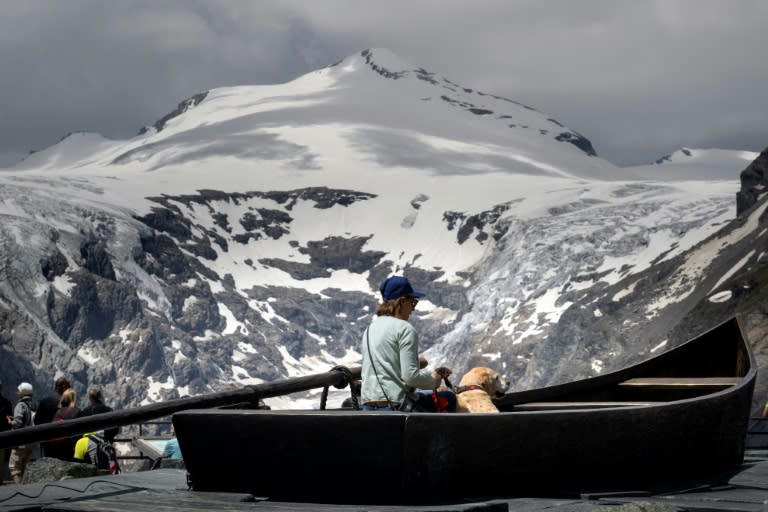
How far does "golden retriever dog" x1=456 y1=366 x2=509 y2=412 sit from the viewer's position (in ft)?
30.8

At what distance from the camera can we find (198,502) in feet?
22.9

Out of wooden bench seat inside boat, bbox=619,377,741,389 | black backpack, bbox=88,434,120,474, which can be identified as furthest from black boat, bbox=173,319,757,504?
black backpack, bbox=88,434,120,474

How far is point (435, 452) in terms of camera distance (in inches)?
281

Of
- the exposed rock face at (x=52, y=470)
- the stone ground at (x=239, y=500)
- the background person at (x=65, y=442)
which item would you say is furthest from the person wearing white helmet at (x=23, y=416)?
the stone ground at (x=239, y=500)

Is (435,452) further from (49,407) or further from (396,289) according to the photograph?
(49,407)

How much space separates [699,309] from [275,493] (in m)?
170

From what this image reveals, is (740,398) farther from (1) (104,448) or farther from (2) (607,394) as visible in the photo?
(1) (104,448)

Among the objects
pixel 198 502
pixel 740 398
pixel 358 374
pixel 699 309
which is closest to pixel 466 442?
pixel 198 502

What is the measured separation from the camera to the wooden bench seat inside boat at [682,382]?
12.9 m

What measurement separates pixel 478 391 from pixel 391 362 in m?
1.06

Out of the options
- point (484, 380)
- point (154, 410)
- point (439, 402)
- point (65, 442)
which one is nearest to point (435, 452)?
point (154, 410)

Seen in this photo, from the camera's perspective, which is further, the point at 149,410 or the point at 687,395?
the point at 687,395

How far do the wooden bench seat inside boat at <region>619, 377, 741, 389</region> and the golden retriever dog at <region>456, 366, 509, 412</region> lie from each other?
3.98 m

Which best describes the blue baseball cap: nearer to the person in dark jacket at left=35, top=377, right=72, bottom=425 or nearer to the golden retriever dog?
the golden retriever dog
